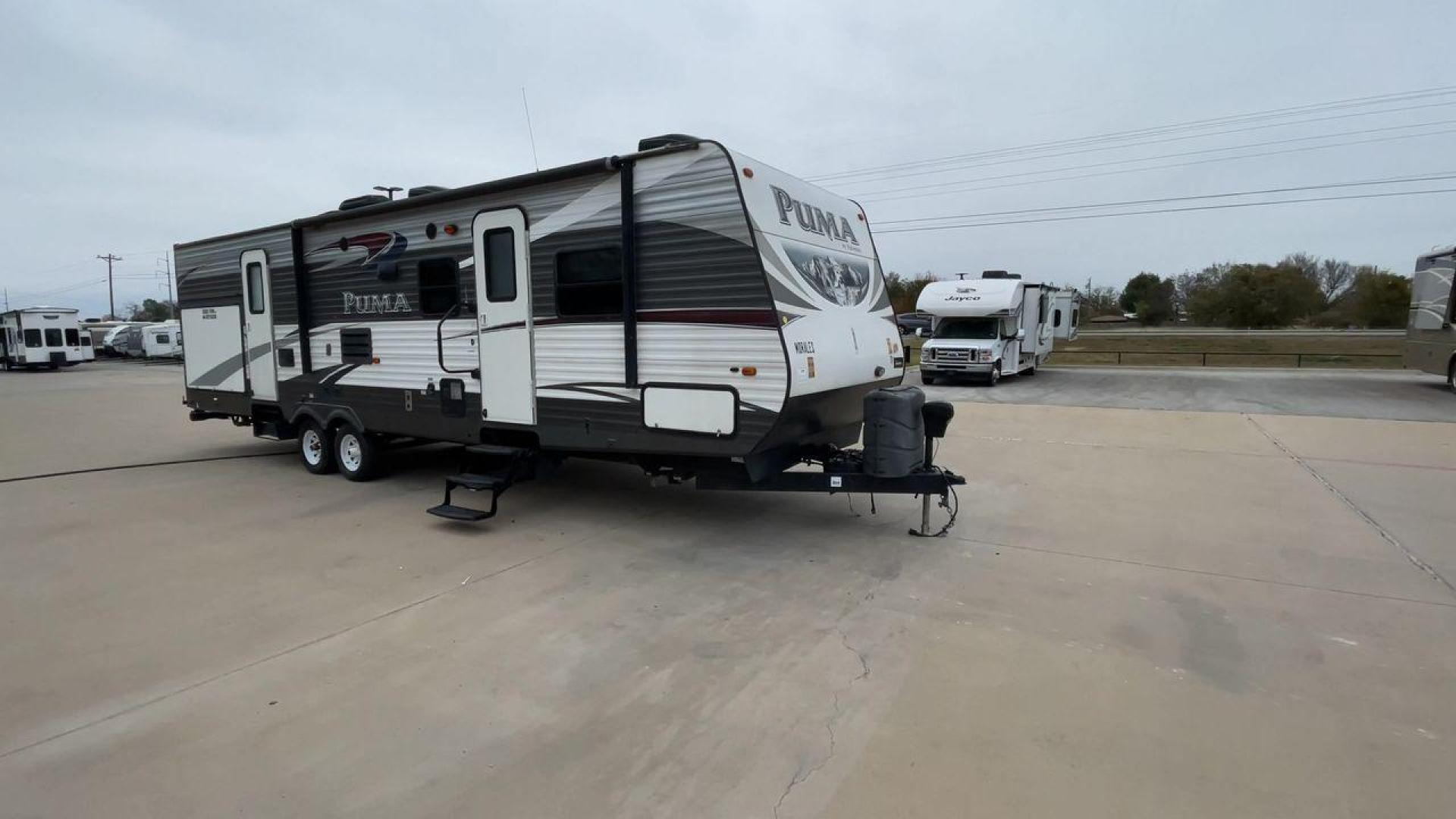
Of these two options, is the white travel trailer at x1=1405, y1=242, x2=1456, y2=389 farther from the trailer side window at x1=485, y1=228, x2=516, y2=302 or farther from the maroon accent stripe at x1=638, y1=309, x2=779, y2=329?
the trailer side window at x1=485, y1=228, x2=516, y2=302

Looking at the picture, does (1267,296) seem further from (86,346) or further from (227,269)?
(86,346)

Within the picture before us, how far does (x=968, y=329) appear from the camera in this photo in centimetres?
2042

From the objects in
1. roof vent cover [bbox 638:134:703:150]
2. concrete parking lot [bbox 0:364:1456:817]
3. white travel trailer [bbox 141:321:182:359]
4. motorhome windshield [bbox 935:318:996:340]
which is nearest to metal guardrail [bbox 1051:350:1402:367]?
motorhome windshield [bbox 935:318:996:340]

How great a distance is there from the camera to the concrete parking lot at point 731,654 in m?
2.95

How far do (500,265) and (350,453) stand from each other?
3.57 m

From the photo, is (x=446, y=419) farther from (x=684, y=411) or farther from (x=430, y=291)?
Answer: (x=684, y=411)

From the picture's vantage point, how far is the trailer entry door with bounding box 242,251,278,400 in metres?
9.03

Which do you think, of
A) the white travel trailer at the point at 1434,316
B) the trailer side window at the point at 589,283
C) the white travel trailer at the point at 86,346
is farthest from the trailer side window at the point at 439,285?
the white travel trailer at the point at 86,346

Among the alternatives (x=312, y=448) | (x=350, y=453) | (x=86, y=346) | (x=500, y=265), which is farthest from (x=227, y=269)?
(x=86, y=346)

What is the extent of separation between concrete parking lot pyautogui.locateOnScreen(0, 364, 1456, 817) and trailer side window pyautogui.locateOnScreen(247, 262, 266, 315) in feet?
8.46

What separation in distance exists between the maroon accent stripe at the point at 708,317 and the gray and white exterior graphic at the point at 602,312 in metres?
0.01

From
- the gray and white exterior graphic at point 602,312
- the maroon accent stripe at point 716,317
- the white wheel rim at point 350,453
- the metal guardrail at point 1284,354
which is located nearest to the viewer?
the maroon accent stripe at point 716,317

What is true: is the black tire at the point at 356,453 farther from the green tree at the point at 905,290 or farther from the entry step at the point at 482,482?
the green tree at the point at 905,290

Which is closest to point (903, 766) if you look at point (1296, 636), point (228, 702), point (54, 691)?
point (1296, 636)
